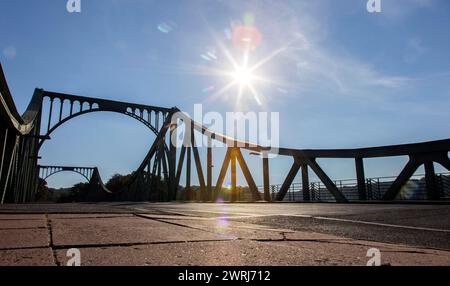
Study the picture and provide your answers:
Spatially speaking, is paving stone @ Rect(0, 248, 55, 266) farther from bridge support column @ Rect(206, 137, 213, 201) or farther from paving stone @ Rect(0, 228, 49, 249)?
bridge support column @ Rect(206, 137, 213, 201)

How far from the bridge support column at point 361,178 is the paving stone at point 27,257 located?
14.0m

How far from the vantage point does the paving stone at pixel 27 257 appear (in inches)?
54.9

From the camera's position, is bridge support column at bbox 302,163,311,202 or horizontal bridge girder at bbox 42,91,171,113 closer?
bridge support column at bbox 302,163,311,202

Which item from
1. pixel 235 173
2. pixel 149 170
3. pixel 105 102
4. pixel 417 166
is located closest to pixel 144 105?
pixel 105 102

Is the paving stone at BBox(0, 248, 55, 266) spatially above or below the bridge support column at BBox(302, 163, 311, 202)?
below

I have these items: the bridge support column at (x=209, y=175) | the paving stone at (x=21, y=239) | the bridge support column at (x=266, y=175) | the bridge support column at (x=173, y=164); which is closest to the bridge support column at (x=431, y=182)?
the bridge support column at (x=266, y=175)

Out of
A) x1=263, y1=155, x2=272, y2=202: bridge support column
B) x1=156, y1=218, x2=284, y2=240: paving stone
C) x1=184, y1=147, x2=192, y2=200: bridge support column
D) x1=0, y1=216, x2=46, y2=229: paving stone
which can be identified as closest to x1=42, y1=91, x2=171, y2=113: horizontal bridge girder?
x1=184, y1=147, x2=192, y2=200: bridge support column

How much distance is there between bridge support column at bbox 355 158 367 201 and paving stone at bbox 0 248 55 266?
13990 millimetres

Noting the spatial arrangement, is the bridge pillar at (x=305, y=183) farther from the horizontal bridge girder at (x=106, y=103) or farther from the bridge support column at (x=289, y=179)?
the horizontal bridge girder at (x=106, y=103)

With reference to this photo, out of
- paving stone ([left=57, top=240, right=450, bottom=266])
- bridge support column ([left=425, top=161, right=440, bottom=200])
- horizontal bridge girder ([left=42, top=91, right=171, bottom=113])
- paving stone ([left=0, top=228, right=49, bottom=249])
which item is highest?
horizontal bridge girder ([left=42, top=91, right=171, bottom=113])

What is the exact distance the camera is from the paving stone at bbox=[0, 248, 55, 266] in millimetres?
1394

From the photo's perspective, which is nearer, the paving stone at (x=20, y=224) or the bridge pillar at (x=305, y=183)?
the paving stone at (x=20, y=224)

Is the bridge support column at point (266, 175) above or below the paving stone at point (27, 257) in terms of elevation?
above

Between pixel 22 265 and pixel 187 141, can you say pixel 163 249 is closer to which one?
pixel 22 265
